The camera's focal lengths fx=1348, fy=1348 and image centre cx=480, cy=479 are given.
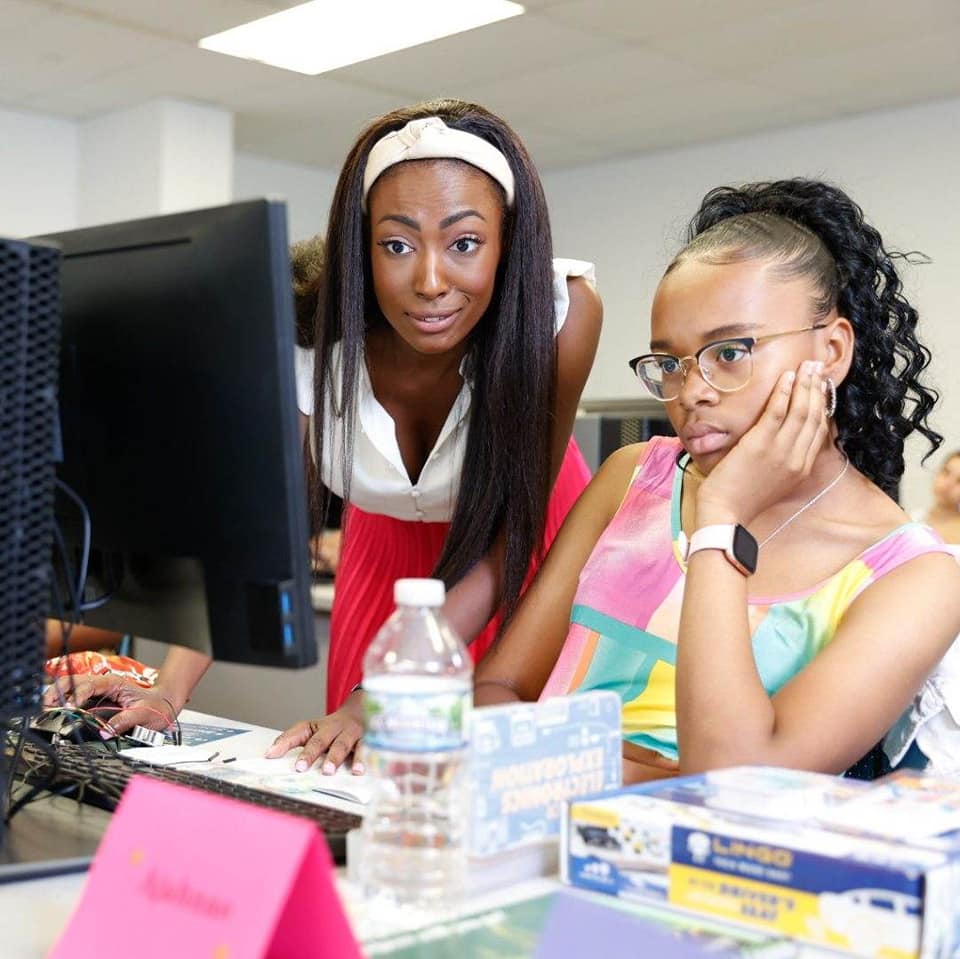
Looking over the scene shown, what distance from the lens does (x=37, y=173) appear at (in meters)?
6.08

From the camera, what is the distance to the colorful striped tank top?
3.94 feet

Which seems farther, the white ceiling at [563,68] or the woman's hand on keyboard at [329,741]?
the white ceiling at [563,68]

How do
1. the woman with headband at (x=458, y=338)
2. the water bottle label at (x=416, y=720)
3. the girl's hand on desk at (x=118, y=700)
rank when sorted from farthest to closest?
the woman with headband at (x=458, y=338) → the girl's hand on desk at (x=118, y=700) → the water bottle label at (x=416, y=720)

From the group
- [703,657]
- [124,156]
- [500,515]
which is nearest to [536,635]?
[500,515]

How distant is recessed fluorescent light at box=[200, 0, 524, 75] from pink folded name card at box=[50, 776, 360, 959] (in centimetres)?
410

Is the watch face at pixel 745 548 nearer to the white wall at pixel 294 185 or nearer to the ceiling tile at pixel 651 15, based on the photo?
the ceiling tile at pixel 651 15

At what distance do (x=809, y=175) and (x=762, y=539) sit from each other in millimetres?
3660

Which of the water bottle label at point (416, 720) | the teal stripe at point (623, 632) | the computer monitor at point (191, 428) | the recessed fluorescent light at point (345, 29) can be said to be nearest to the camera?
the water bottle label at point (416, 720)

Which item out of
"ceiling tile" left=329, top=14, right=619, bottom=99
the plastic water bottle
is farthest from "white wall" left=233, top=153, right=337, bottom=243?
the plastic water bottle

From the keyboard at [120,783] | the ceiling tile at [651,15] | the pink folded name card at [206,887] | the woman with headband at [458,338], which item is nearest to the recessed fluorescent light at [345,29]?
the ceiling tile at [651,15]

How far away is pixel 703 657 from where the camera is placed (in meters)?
1.11

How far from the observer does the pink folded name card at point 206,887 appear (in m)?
0.65

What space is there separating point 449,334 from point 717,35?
3385 millimetres

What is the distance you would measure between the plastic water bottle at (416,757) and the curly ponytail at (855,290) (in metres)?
0.57
